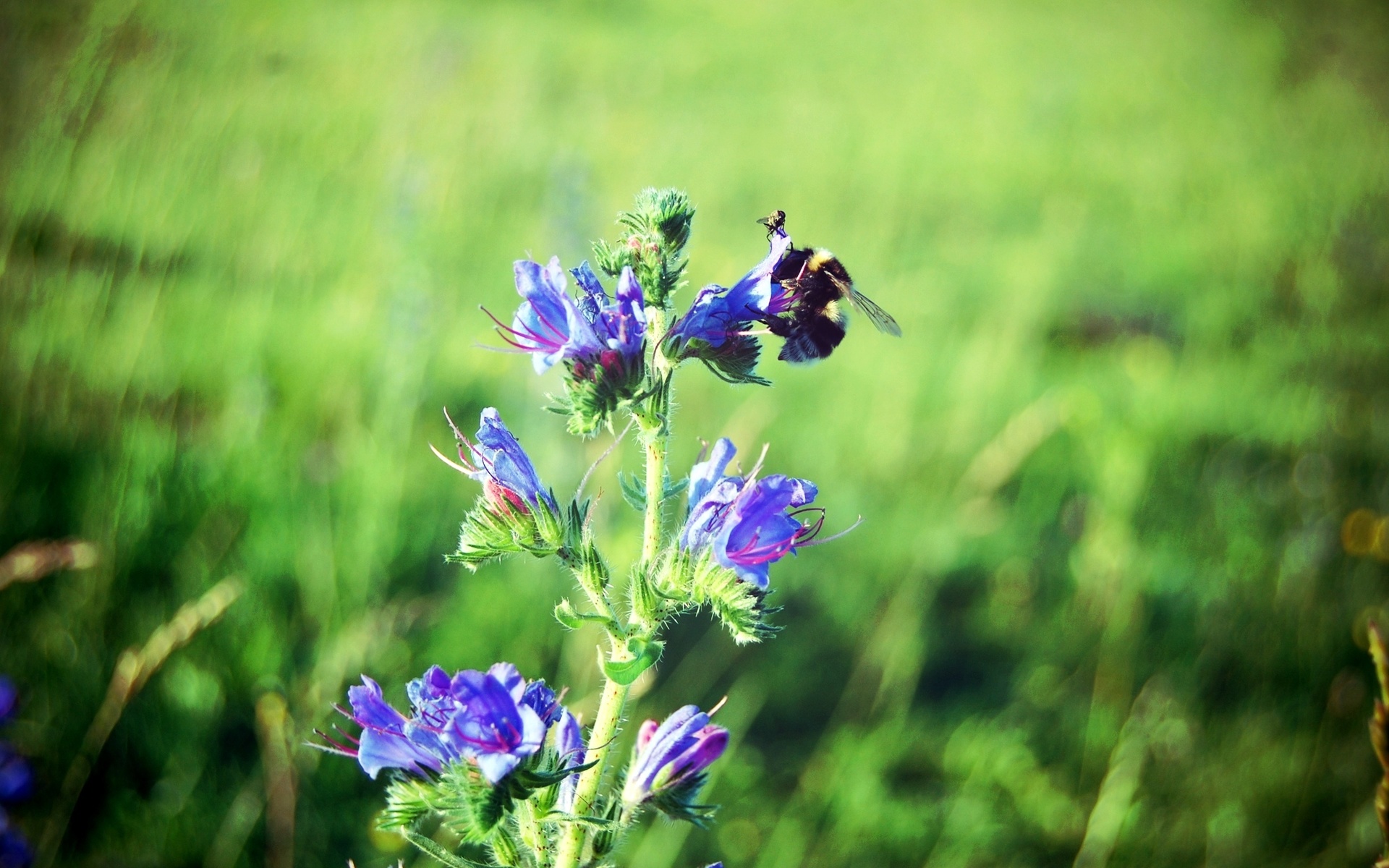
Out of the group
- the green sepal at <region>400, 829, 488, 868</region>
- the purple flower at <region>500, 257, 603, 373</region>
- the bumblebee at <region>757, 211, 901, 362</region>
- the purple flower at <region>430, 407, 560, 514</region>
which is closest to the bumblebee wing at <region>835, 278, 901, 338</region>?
the bumblebee at <region>757, 211, 901, 362</region>

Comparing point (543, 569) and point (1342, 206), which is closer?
point (543, 569)

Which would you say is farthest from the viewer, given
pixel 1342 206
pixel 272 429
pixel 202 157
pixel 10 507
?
pixel 1342 206

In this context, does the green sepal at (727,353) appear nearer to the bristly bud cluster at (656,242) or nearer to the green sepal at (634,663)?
the bristly bud cluster at (656,242)

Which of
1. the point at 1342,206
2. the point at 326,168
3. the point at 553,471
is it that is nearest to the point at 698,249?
the point at 326,168

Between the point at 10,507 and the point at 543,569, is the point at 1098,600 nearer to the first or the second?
the point at 543,569

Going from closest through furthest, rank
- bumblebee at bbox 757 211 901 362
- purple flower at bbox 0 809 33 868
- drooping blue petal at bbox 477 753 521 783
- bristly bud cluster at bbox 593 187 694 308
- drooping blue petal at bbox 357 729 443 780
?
drooping blue petal at bbox 477 753 521 783 < drooping blue petal at bbox 357 729 443 780 < bristly bud cluster at bbox 593 187 694 308 < bumblebee at bbox 757 211 901 362 < purple flower at bbox 0 809 33 868

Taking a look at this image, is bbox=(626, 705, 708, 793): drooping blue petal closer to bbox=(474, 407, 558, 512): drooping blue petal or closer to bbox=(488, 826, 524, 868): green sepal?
bbox=(488, 826, 524, 868): green sepal
